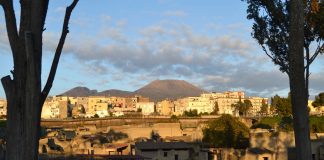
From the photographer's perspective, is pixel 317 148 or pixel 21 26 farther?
pixel 317 148

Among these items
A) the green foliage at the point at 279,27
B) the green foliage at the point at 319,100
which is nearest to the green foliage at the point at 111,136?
the green foliage at the point at 279,27

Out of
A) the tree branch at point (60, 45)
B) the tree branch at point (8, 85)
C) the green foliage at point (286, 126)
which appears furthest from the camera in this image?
the green foliage at point (286, 126)

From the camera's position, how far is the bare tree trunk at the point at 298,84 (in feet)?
32.6

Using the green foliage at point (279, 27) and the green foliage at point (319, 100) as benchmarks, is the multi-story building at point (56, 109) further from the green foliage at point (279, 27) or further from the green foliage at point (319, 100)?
the green foliage at point (279, 27)

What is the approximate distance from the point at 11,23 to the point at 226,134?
171 feet

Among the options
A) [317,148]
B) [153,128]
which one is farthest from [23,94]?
[153,128]

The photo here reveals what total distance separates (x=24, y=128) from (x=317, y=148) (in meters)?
36.0

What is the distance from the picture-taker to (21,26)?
5.42 meters

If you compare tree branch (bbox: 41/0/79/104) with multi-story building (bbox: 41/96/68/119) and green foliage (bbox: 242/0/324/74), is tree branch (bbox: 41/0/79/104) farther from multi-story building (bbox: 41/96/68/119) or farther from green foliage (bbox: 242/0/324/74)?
multi-story building (bbox: 41/96/68/119)

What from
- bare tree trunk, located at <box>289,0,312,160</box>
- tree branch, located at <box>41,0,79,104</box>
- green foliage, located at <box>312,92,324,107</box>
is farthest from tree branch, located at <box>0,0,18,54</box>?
green foliage, located at <box>312,92,324,107</box>

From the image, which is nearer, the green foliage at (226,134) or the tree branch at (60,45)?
the tree branch at (60,45)

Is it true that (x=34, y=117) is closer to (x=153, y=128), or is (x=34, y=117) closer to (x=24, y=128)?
(x=24, y=128)

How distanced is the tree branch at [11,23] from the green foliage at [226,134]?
48.9 m

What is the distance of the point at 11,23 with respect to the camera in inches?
214
